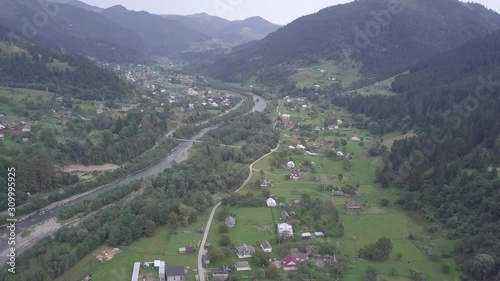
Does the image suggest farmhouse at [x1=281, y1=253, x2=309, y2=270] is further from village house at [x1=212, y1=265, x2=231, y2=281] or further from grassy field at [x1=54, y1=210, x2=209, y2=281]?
grassy field at [x1=54, y1=210, x2=209, y2=281]

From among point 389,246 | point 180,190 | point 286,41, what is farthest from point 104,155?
point 286,41

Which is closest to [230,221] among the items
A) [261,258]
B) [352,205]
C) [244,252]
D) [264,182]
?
[244,252]

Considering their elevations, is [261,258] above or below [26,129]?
below

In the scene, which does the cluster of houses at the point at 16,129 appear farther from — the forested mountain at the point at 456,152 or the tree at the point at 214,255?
the forested mountain at the point at 456,152

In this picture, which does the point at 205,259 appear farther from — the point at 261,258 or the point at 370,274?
the point at 370,274

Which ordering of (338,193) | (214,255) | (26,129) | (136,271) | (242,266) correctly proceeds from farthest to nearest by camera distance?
(26,129)
(338,193)
(214,255)
(242,266)
(136,271)

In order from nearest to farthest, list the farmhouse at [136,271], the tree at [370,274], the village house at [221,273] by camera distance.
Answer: the tree at [370,274]
the village house at [221,273]
the farmhouse at [136,271]

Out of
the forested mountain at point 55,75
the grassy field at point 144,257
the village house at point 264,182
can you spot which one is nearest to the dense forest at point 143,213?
the grassy field at point 144,257
